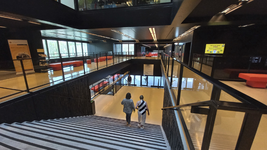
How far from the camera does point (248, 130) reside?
66 centimetres

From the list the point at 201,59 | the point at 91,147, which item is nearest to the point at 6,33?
the point at 91,147

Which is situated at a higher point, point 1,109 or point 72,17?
point 72,17

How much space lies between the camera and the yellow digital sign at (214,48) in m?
6.83

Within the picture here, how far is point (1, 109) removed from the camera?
103 inches

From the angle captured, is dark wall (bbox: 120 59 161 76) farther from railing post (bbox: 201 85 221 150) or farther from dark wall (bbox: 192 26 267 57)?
railing post (bbox: 201 85 221 150)

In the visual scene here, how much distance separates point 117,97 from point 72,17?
743 centimetres

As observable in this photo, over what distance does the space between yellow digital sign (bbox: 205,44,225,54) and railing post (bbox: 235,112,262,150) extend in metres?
8.09

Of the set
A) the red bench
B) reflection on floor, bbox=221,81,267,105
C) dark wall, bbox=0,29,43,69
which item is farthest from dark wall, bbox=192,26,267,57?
dark wall, bbox=0,29,43,69

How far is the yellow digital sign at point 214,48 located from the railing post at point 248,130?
319 inches

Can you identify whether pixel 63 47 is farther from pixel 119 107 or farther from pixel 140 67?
pixel 140 67

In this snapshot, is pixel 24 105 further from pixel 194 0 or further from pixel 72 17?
pixel 194 0

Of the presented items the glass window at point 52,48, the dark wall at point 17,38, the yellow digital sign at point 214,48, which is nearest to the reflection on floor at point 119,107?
the yellow digital sign at point 214,48

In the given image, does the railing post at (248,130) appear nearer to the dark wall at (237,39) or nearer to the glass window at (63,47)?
the dark wall at (237,39)

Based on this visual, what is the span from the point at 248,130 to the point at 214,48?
8.19 meters
